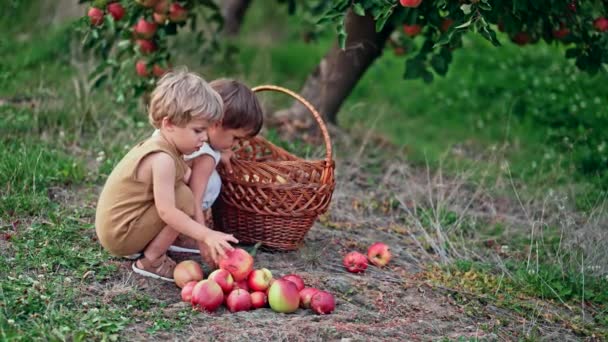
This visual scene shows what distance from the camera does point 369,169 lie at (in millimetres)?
5500

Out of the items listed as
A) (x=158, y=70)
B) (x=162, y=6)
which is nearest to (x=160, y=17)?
(x=162, y=6)

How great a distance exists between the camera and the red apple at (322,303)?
10.9 ft

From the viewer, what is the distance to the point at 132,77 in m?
5.85

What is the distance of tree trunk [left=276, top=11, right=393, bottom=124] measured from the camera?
5508mm

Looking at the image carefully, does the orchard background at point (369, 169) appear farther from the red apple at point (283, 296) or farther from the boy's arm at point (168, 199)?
the boy's arm at point (168, 199)

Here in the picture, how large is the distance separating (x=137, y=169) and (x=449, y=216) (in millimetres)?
2010

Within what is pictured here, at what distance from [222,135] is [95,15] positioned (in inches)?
62.1

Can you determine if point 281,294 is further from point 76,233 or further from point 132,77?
point 132,77

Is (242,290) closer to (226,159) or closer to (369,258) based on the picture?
(226,159)

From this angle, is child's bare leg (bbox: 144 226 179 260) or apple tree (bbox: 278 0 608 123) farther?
apple tree (bbox: 278 0 608 123)

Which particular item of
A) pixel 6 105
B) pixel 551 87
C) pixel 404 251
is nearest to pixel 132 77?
pixel 6 105

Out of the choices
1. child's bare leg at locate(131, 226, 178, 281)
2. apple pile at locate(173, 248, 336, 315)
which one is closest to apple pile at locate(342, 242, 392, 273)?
apple pile at locate(173, 248, 336, 315)

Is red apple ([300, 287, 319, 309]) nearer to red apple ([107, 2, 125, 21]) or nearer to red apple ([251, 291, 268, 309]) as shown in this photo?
red apple ([251, 291, 268, 309])

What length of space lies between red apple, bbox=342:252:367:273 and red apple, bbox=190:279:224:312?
0.85 meters
